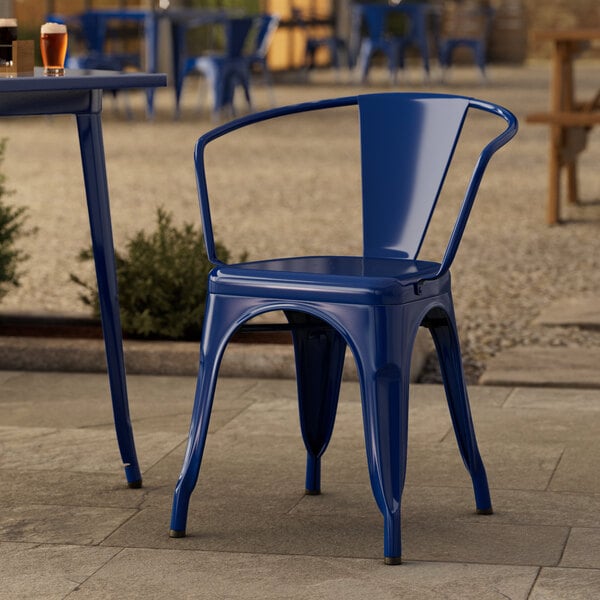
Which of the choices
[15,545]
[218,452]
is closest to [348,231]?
[218,452]

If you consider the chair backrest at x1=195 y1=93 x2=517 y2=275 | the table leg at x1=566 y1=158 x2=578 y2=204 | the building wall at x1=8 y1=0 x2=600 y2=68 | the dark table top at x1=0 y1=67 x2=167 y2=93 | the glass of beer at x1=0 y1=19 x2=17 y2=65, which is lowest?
the building wall at x1=8 y1=0 x2=600 y2=68

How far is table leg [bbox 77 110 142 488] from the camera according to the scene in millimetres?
2783

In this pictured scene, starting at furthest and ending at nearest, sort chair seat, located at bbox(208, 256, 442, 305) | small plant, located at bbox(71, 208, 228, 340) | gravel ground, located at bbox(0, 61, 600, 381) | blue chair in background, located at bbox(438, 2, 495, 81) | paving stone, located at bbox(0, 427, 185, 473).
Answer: blue chair in background, located at bbox(438, 2, 495, 81) < gravel ground, located at bbox(0, 61, 600, 381) < small plant, located at bbox(71, 208, 228, 340) < paving stone, located at bbox(0, 427, 185, 473) < chair seat, located at bbox(208, 256, 442, 305)

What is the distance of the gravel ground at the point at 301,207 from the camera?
197 inches

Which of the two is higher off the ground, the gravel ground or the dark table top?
the dark table top

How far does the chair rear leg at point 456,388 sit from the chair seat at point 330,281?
9 cm

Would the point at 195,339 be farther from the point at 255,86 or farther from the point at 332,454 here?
the point at 255,86

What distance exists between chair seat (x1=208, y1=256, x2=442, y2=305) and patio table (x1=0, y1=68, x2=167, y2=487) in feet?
1.28

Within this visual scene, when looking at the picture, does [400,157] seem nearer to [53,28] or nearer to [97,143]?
[97,143]

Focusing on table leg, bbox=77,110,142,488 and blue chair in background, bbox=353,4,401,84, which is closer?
table leg, bbox=77,110,142,488

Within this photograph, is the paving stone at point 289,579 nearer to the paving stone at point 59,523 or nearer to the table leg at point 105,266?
the paving stone at point 59,523

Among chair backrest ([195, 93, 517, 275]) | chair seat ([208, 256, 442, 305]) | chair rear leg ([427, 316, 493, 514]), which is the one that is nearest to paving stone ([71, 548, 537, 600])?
chair rear leg ([427, 316, 493, 514])

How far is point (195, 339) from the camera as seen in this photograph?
13.4ft

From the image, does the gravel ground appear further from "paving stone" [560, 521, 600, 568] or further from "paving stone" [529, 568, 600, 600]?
"paving stone" [529, 568, 600, 600]
